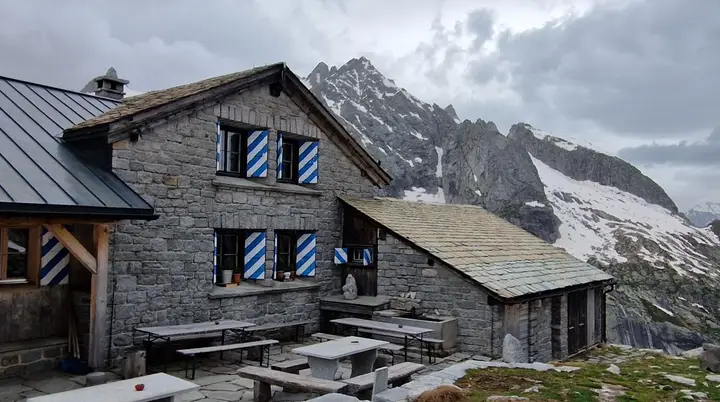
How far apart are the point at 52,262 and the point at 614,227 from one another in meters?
66.3

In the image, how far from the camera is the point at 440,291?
11359mm

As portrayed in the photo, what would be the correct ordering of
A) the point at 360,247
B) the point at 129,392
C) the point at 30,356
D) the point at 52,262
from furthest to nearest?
the point at 360,247
the point at 52,262
the point at 30,356
the point at 129,392

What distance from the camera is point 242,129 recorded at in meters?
11.7

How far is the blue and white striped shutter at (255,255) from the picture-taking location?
11.5m

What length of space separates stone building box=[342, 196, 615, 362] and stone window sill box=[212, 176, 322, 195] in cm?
135

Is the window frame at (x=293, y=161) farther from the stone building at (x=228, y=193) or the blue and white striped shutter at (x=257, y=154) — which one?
the blue and white striped shutter at (x=257, y=154)

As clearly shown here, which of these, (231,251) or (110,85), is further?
(110,85)

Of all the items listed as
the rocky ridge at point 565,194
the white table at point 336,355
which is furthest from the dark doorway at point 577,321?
the rocky ridge at point 565,194

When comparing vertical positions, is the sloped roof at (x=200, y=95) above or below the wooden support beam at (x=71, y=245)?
above

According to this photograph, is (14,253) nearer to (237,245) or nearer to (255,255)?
(237,245)

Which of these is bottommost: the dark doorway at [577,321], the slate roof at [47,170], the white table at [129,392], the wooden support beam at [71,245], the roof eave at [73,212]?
the dark doorway at [577,321]

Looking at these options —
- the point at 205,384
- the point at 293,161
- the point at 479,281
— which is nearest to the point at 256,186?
the point at 293,161

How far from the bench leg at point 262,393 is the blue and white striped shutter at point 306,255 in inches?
214

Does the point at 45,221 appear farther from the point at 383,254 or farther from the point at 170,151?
the point at 383,254
